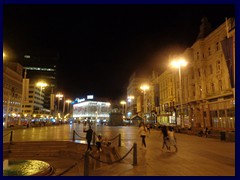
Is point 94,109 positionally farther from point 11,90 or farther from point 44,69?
point 11,90

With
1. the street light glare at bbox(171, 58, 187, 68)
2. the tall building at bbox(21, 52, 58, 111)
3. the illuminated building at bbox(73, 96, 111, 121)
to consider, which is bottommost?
the illuminated building at bbox(73, 96, 111, 121)

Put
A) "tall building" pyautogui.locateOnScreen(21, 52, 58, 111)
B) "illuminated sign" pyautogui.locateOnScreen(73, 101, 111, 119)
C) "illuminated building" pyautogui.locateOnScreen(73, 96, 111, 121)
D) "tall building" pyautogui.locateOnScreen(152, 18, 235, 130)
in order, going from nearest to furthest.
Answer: "tall building" pyautogui.locateOnScreen(152, 18, 235, 130) < "tall building" pyautogui.locateOnScreen(21, 52, 58, 111) < "illuminated building" pyautogui.locateOnScreen(73, 96, 111, 121) < "illuminated sign" pyautogui.locateOnScreen(73, 101, 111, 119)

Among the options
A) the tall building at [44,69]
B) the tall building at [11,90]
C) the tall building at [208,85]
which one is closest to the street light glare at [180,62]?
the tall building at [208,85]

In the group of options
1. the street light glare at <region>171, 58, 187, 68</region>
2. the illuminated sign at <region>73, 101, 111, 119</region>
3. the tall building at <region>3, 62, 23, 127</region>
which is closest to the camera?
the street light glare at <region>171, 58, 187, 68</region>

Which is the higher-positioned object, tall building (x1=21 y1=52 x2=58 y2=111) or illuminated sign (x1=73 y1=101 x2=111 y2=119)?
tall building (x1=21 y1=52 x2=58 y2=111)

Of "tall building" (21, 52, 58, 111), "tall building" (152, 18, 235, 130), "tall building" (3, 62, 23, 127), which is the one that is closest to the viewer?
"tall building" (152, 18, 235, 130)

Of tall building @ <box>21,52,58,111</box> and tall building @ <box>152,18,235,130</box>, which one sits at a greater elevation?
tall building @ <box>21,52,58,111</box>

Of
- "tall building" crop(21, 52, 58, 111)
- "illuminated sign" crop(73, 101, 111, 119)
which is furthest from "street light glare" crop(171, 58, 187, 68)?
"illuminated sign" crop(73, 101, 111, 119)

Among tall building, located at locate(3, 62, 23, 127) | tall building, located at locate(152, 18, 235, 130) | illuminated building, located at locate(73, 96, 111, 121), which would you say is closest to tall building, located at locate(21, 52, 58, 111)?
illuminated building, located at locate(73, 96, 111, 121)

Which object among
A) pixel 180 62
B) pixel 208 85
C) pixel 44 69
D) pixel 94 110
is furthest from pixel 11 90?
pixel 94 110

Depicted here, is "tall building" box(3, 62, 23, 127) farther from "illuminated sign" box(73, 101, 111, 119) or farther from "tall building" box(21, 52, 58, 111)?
"illuminated sign" box(73, 101, 111, 119)

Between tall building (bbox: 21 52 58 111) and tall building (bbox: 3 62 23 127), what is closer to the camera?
tall building (bbox: 3 62 23 127)

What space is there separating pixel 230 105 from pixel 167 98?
26.3 metres

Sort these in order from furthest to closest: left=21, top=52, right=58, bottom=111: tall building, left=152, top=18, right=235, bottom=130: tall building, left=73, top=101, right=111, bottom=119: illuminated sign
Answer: left=73, top=101, right=111, bottom=119: illuminated sign → left=21, top=52, right=58, bottom=111: tall building → left=152, top=18, right=235, bottom=130: tall building
